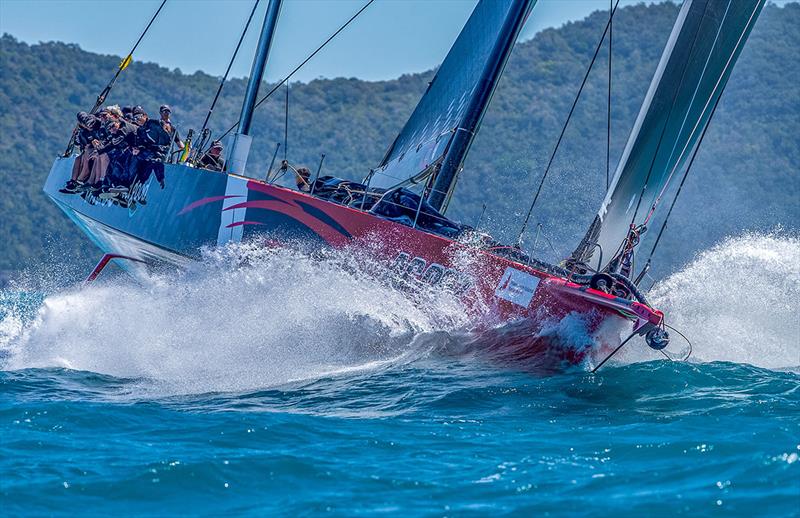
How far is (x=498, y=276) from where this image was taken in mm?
7113

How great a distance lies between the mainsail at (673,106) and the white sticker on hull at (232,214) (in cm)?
255

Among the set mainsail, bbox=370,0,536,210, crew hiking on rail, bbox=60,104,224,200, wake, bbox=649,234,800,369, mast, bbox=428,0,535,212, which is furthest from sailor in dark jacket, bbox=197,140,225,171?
wake, bbox=649,234,800,369

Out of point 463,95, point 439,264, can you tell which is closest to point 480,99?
point 463,95

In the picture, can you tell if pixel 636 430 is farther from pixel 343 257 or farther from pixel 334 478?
pixel 343 257

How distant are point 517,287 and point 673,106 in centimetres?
220

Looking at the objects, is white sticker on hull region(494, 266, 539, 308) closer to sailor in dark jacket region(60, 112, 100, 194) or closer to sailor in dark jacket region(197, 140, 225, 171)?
sailor in dark jacket region(197, 140, 225, 171)

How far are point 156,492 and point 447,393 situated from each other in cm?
246

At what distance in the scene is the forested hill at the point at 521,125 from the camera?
4003 cm

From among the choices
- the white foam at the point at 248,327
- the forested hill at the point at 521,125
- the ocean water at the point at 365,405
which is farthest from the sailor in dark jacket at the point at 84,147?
the forested hill at the point at 521,125

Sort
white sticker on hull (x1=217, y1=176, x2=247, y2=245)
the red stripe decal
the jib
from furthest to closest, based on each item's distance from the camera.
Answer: the red stripe decal
white sticker on hull (x1=217, y1=176, x2=247, y2=245)
the jib

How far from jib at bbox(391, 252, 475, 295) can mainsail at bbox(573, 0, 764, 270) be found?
143 cm

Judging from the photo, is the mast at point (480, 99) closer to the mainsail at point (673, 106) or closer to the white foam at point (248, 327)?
the mainsail at point (673, 106)

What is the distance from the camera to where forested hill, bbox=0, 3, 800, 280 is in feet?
131

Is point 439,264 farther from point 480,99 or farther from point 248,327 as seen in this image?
point 480,99
